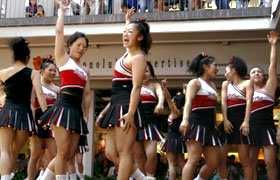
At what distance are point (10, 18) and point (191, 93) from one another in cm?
723

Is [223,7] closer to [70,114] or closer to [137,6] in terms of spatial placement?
[137,6]

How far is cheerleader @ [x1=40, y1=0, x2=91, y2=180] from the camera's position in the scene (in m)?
4.51

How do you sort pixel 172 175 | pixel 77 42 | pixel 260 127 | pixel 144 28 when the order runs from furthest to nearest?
pixel 172 175 < pixel 260 127 < pixel 77 42 < pixel 144 28

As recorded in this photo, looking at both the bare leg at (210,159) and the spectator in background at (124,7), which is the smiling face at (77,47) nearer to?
the bare leg at (210,159)

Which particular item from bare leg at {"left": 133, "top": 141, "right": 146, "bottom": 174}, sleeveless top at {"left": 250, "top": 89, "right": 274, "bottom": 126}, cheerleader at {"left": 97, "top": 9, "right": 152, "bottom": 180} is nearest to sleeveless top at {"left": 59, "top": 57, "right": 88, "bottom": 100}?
cheerleader at {"left": 97, "top": 9, "right": 152, "bottom": 180}

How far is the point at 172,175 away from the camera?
24.3 ft

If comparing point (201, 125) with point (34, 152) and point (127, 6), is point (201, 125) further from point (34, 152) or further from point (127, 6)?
point (127, 6)

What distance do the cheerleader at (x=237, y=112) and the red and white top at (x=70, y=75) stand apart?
2607 millimetres

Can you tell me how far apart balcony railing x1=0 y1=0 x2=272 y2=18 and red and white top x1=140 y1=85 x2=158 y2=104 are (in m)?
4.56

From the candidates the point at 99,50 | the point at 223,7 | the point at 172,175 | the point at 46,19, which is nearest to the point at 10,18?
the point at 46,19

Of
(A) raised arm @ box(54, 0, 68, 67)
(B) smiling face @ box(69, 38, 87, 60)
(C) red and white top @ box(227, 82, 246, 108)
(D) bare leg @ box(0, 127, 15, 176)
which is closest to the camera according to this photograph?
(A) raised arm @ box(54, 0, 68, 67)

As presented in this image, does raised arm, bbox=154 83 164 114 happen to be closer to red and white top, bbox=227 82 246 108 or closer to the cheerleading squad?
the cheerleading squad

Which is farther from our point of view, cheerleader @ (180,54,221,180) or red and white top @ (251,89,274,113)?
red and white top @ (251,89,274,113)

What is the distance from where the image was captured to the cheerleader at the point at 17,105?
16.6 feet
